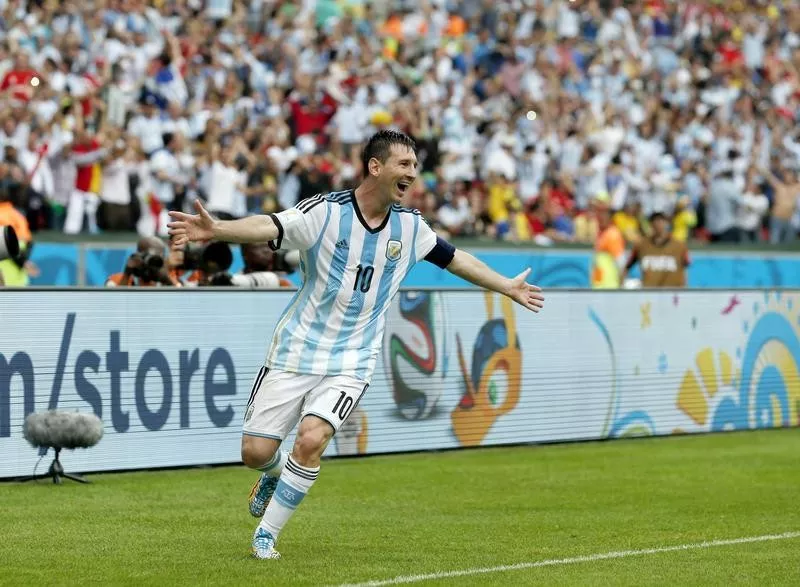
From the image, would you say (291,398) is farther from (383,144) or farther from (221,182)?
(221,182)

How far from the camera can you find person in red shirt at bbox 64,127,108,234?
21281mm

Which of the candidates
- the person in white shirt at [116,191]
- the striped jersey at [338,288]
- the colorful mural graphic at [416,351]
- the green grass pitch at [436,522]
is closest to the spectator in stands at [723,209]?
the person in white shirt at [116,191]

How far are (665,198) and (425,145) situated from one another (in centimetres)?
571

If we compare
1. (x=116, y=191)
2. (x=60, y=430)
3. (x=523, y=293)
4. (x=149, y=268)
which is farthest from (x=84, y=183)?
(x=523, y=293)

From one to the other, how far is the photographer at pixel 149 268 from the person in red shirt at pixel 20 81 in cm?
804

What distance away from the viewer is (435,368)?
14.7 metres

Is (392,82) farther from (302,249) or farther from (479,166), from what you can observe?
(302,249)

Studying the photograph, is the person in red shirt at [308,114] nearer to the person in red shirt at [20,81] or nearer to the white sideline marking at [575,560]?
the person in red shirt at [20,81]

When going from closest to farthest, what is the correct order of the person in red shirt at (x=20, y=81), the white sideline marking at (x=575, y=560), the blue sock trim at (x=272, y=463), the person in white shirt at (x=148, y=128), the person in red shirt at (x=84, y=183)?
the white sideline marking at (x=575, y=560) → the blue sock trim at (x=272, y=463) → the person in red shirt at (x=84, y=183) → the person in red shirt at (x=20, y=81) → the person in white shirt at (x=148, y=128)

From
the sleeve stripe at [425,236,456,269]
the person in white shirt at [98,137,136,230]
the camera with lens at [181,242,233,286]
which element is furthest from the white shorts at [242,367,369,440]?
the person in white shirt at [98,137,136,230]

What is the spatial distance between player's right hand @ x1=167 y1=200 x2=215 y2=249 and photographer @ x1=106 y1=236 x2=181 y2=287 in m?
6.19

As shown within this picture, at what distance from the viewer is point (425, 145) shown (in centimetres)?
2641

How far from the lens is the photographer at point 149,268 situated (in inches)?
542

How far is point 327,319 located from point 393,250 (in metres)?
0.52
